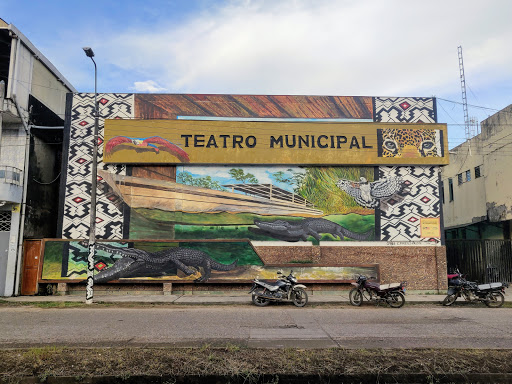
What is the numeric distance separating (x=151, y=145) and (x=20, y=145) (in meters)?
5.54

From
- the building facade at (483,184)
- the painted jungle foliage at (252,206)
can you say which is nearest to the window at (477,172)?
the building facade at (483,184)

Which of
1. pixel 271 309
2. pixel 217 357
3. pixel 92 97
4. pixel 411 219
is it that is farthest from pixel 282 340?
pixel 92 97

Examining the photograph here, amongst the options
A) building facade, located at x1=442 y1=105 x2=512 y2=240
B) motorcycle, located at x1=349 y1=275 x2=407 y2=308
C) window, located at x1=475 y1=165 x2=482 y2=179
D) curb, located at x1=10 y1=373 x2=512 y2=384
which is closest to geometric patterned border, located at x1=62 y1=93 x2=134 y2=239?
motorcycle, located at x1=349 y1=275 x2=407 y2=308

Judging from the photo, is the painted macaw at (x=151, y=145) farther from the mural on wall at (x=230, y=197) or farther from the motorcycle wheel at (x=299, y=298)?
the motorcycle wheel at (x=299, y=298)

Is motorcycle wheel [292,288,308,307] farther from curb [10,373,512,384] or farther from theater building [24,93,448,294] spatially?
curb [10,373,512,384]

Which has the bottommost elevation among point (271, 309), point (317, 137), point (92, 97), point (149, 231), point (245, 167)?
point (271, 309)

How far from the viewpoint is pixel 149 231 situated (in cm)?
1783

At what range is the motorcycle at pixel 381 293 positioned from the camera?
1430cm

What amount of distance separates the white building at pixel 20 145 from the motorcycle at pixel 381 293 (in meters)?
13.8

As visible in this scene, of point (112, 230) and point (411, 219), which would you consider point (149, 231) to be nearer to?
point (112, 230)

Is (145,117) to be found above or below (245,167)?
above

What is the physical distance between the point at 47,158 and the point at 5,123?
244cm

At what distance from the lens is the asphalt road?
819 centimetres

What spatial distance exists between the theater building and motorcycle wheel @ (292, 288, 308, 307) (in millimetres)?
2982
